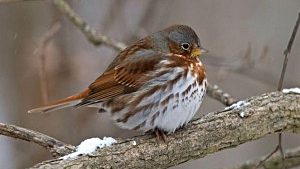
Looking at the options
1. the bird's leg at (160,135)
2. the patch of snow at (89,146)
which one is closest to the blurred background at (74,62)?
the bird's leg at (160,135)

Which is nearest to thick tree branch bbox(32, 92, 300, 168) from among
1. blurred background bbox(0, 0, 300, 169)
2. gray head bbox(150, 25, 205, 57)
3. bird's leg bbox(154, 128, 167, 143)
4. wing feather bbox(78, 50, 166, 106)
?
bird's leg bbox(154, 128, 167, 143)

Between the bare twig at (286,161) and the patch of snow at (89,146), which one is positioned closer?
the patch of snow at (89,146)

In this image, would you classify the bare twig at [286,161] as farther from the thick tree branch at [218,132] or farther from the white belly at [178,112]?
the white belly at [178,112]

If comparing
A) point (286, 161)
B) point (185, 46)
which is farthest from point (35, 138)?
point (286, 161)

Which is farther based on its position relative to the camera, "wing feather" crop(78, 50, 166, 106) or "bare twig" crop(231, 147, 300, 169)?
"bare twig" crop(231, 147, 300, 169)

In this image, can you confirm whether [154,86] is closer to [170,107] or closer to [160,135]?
[170,107]

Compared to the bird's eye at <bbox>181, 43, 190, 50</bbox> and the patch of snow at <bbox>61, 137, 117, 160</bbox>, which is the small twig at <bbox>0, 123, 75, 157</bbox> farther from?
the bird's eye at <bbox>181, 43, 190, 50</bbox>
